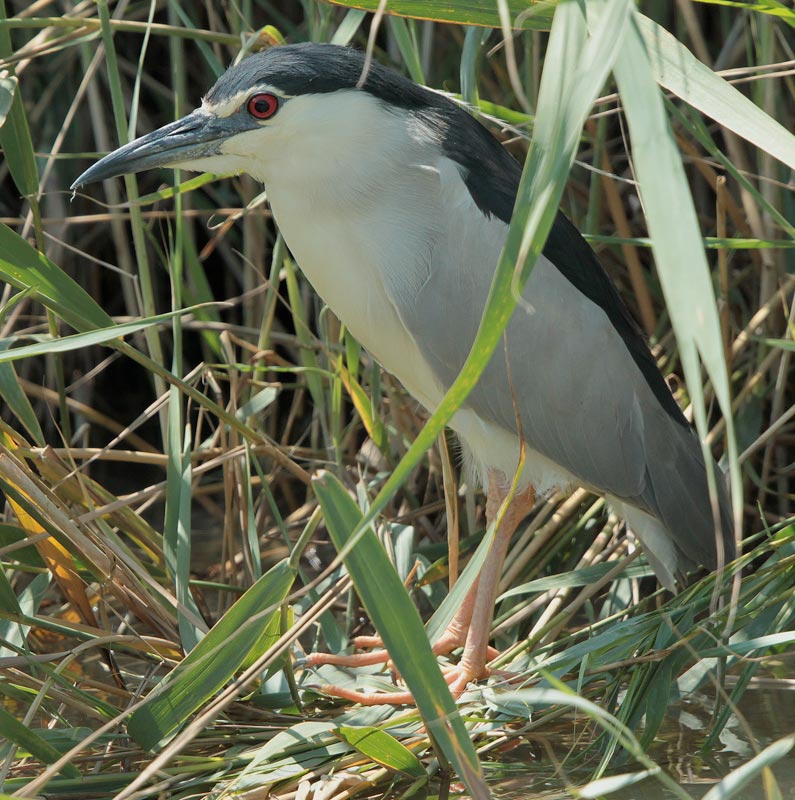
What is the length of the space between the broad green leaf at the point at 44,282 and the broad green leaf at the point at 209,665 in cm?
57

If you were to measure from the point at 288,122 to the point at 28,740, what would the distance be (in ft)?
3.94

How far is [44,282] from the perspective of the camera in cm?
181

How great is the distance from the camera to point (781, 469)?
2.77 meters

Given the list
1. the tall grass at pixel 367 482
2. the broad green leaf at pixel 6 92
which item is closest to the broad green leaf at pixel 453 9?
the tall grass at pixel 367 482

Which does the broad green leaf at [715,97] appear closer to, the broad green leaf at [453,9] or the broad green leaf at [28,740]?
the broad green leaf at [453,9]

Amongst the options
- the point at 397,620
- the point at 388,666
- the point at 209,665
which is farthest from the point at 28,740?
the point at 388,666

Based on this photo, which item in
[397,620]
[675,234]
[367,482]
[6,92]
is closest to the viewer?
[675,234]

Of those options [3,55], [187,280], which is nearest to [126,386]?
[187,280]

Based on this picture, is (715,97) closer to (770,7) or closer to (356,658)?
(770,7)

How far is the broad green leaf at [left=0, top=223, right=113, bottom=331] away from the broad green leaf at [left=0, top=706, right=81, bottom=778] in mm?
662

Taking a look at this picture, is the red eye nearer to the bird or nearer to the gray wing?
the bird

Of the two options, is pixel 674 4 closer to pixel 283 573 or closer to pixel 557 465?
pixel 557 465

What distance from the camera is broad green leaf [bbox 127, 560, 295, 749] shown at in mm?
1647

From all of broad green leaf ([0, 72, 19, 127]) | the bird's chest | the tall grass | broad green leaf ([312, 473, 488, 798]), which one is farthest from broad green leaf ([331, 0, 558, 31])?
broad green leaf ([312, 473, 488, 798])
